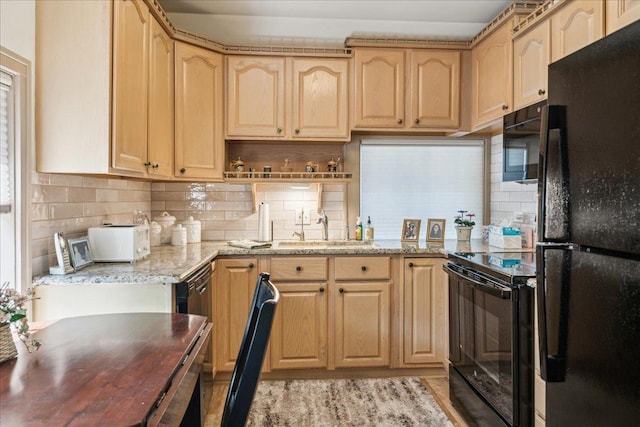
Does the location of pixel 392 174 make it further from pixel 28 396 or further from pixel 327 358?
pixel 28 396

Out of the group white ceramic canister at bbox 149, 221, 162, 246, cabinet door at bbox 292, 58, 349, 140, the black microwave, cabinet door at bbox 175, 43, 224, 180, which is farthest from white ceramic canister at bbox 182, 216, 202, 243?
the black microwave

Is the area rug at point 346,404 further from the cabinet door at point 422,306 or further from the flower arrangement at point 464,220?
the flower arrangement at point 464,220

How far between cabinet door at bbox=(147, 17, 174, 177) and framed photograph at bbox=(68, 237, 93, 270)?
533 mm

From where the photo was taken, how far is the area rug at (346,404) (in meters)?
2.37

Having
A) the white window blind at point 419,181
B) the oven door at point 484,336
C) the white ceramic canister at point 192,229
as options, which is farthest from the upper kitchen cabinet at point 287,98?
the oven door at point 484,336

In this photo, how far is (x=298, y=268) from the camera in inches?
111

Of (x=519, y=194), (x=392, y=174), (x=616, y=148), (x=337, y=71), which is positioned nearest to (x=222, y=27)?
(x=337, y=71)

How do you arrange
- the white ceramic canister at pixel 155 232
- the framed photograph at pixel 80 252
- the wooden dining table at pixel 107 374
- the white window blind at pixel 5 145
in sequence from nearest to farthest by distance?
the wooden dining table at pixel 107 374 < the white window blind at pixel 5 145 < the framed photograph at pixel 80 252 < the white ceramic canister at pixel 155 232

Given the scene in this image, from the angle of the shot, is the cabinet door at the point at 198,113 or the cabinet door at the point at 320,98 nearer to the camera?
the cabinet door at the point at 198,113

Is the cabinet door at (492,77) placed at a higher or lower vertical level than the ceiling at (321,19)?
lower

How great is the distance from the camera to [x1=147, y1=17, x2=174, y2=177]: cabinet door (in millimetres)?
2441

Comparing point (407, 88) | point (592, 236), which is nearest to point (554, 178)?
point (592, 236)

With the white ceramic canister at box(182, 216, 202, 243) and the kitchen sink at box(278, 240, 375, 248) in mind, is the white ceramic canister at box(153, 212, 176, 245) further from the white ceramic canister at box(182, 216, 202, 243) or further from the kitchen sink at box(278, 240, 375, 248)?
the kitchen sink at box(278, 240, 375, 248)

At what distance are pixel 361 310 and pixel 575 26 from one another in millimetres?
2027
